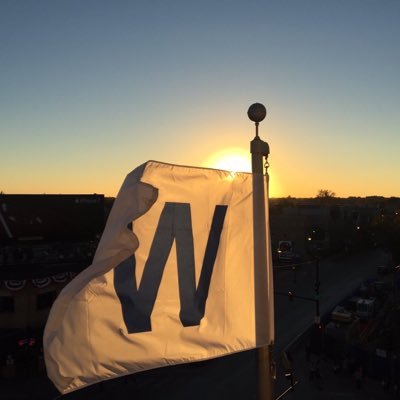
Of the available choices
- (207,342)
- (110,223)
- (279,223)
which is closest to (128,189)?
(110,223)

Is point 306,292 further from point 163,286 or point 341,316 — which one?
point 163,286

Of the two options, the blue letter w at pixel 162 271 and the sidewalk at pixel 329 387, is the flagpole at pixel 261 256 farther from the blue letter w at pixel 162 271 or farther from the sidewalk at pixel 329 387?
the sidewalk at pixel 329 387

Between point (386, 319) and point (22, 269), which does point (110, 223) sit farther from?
point (386, 319)

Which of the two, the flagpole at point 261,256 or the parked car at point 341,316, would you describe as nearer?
the flagpole at point 261,256

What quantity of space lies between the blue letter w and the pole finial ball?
3.52ft

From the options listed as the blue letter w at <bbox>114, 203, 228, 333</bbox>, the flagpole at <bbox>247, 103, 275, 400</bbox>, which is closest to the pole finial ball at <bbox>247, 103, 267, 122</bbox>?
the flagpole at <bbox>247, 103, 275, 400</bbox>

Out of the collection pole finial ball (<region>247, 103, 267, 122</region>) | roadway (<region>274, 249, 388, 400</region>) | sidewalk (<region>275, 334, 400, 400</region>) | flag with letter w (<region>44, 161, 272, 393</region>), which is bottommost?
sidewalk (<region>275, 334, 400, 400</region>)

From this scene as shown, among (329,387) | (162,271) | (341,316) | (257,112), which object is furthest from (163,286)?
(341,316)

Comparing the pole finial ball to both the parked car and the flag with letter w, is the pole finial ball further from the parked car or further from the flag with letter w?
the parked car

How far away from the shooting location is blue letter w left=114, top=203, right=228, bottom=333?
3.66m

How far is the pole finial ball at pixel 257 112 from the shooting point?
14.7ft

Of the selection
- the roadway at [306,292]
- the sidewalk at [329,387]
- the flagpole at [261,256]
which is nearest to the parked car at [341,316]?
the roadway at [306,292]

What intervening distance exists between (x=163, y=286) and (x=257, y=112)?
2.15 metres

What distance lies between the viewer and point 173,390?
18234 mm
